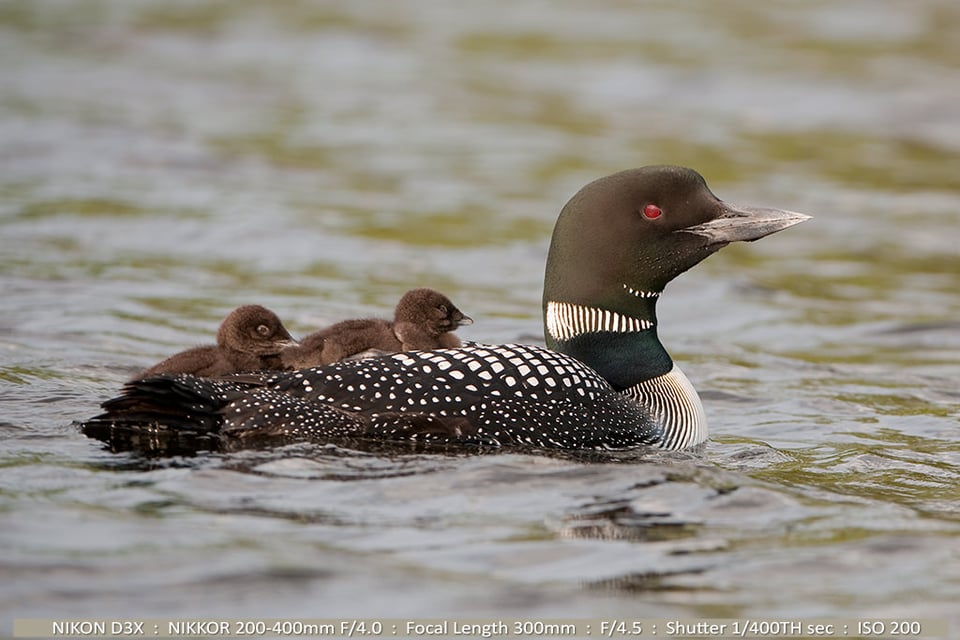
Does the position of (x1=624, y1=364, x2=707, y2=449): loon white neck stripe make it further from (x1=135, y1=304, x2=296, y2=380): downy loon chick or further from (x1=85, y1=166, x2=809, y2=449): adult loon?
(x1=135, y1=304, x2=296, y2=380): downy loon chick

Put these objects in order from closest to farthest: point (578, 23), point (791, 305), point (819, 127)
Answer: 1. point (791, 305)
2. point (819, 127)
3. point (578, 23)

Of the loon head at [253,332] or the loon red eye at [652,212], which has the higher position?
the loon red eye at [652,212]

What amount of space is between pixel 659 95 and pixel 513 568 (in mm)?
12435

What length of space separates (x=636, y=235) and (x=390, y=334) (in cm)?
106

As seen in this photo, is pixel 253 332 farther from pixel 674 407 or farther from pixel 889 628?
pixel 889 628

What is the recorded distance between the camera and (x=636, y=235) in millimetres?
6293

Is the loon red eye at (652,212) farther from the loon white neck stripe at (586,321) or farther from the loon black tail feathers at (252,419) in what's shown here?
the loon black tail feathers at (252,419)

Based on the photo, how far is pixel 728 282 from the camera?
35.2 feet

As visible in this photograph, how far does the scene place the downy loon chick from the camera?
626 cm

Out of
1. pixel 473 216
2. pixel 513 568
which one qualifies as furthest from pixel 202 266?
pixel 513 568

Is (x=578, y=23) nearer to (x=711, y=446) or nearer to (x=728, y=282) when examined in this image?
(x=728, y=282)

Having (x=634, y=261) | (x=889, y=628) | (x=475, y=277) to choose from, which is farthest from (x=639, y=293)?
(x=475, y=277)

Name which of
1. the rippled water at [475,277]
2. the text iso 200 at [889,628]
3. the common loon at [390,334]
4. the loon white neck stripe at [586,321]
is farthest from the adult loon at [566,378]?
the text iso 200 at [889,628]

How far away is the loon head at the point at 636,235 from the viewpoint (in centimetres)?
629
